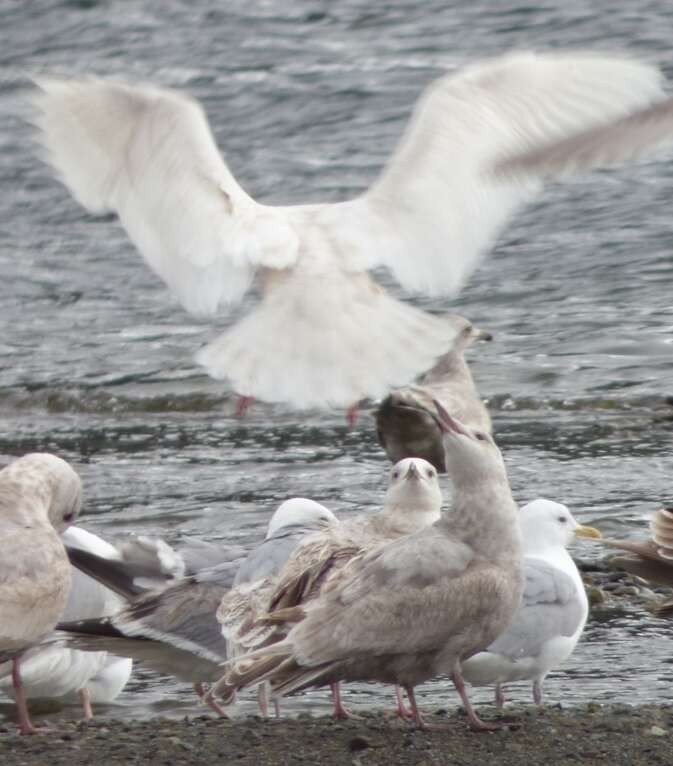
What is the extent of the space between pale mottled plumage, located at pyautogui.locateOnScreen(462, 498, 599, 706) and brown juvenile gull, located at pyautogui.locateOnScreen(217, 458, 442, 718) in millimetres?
468

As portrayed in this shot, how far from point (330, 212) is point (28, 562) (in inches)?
117

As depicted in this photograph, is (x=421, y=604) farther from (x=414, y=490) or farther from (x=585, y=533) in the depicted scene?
(x=585, y=533)

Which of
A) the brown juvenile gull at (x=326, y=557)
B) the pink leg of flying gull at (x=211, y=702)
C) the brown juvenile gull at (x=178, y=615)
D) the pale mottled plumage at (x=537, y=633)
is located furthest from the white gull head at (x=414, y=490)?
the pink leg of flying gull at (x=211, y=702)

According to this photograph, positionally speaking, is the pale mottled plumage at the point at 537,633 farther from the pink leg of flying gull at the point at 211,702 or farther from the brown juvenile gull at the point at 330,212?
the brown juvenile gull at the point at 330,212

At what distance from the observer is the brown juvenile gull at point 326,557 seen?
5.74 meters

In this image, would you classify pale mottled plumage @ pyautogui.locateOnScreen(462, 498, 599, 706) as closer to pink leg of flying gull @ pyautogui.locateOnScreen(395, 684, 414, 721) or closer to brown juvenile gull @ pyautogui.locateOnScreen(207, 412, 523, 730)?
pink leg of flying gull @ pyautogui.locateOnScreen(395, 684, 414, 721)

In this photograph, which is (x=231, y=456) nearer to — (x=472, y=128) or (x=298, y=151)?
(x=472, y=128)

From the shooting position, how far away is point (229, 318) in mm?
15508

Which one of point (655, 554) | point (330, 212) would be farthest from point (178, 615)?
point (330, 212)

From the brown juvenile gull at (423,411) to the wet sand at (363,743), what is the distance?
4616 millimetres

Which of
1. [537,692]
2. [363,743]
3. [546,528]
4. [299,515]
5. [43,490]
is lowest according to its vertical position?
[537,692]

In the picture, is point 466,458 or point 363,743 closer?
point 363,743

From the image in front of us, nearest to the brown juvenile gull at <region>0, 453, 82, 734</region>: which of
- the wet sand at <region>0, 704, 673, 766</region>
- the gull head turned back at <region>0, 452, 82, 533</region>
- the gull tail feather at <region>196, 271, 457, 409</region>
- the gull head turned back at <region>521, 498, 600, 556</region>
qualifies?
the gull head turned back at <region>0, 452, 82, 533</region>

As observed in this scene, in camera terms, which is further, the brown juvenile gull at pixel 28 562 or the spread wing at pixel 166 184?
the spread wing at pixel 166 184
